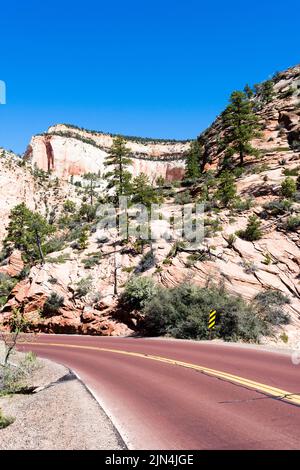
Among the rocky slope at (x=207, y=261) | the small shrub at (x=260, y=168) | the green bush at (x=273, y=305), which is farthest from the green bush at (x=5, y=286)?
the small shrub at (x=260, y=168)

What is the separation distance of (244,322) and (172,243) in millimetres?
13904

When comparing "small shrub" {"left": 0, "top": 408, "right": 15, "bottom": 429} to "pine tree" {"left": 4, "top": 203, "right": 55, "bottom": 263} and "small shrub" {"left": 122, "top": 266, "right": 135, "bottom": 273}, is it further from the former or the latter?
"pine tree" {"left": 4, "top": 203, "right": 55, "bottom": 263}

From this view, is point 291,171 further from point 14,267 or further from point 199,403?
point 14,267

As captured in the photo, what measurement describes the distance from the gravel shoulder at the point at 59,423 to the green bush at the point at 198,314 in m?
10.2

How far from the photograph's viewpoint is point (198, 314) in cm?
2008

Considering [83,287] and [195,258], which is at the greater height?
[195,258]

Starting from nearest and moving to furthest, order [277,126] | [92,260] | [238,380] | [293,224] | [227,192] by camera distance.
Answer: [238,380]
[293,224]
[92,260]
[227,192]
[277,126]

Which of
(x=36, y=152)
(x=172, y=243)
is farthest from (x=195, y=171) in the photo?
(x=36, y=152)

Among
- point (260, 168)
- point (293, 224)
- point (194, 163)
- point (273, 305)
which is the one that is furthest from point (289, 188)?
point (194, 163)

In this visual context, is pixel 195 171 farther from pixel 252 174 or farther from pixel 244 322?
pixel 244 322

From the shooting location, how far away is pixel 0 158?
88.8 metres

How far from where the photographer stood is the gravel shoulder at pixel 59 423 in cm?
573

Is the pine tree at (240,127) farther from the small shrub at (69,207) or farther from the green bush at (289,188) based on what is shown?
the small shrub at (69,207)

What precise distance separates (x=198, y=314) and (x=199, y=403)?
13.1 meters
